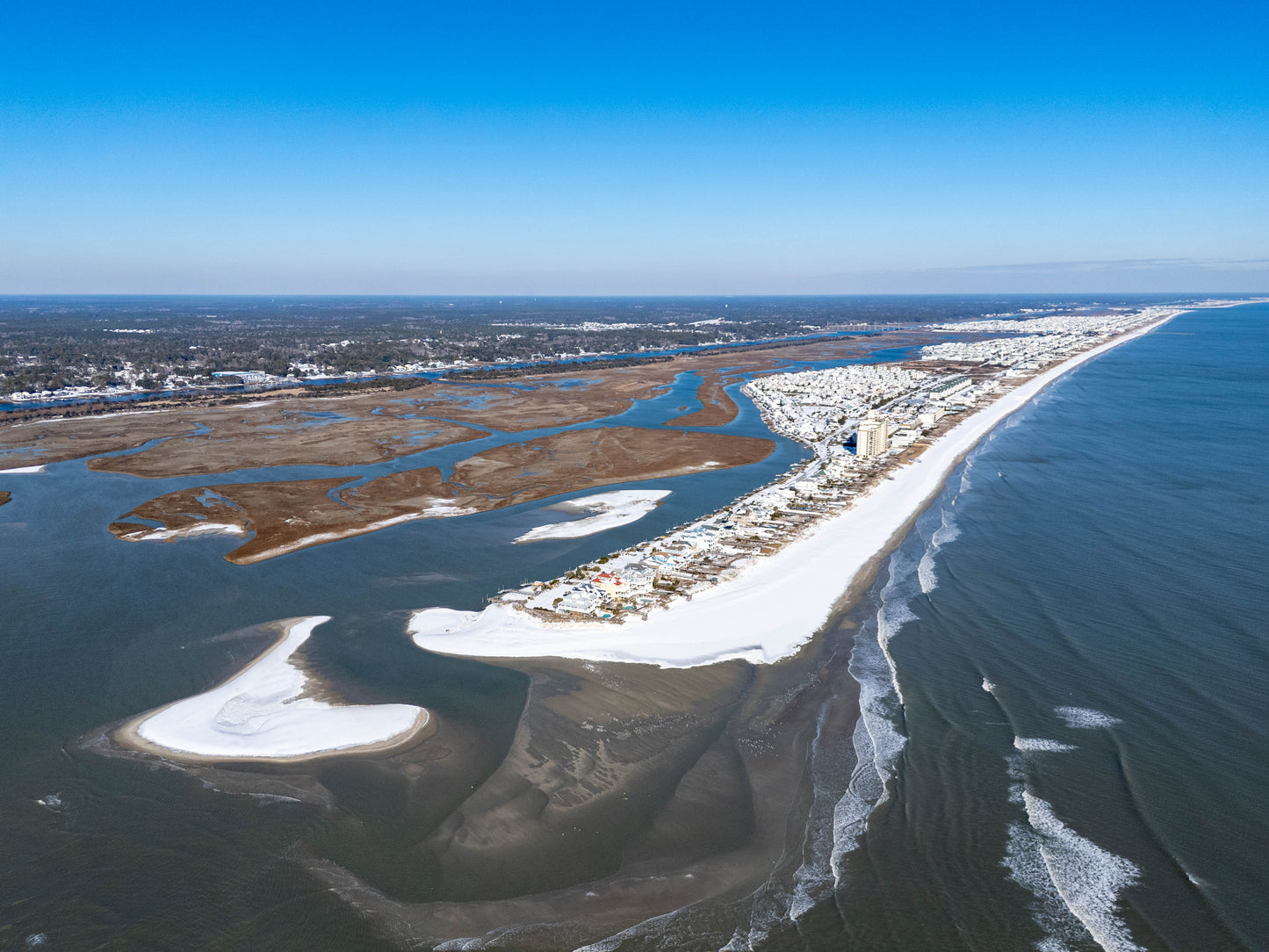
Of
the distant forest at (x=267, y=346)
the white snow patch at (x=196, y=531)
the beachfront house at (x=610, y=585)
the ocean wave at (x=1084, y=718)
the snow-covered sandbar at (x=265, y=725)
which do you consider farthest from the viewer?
the distant forest at (x=267, y=346)

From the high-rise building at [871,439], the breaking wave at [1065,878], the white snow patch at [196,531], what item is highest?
the high-rise building at [871,439]

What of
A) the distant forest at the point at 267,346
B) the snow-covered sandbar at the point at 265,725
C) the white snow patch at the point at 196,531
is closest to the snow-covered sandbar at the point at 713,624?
the snow-covered sandbar at the point at 265,725

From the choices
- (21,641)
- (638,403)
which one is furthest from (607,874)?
(638,403)

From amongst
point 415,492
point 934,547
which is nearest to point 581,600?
point 934,547

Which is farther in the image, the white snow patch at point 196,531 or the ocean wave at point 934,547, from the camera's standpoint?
the white snow patch at point 196,531

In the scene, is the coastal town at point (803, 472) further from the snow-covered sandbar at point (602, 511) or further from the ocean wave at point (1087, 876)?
the ocean wave at point (1087, 876)

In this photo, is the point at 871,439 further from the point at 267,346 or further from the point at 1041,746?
the point at 267,346

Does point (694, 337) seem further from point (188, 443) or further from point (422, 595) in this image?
point (422, 595)
